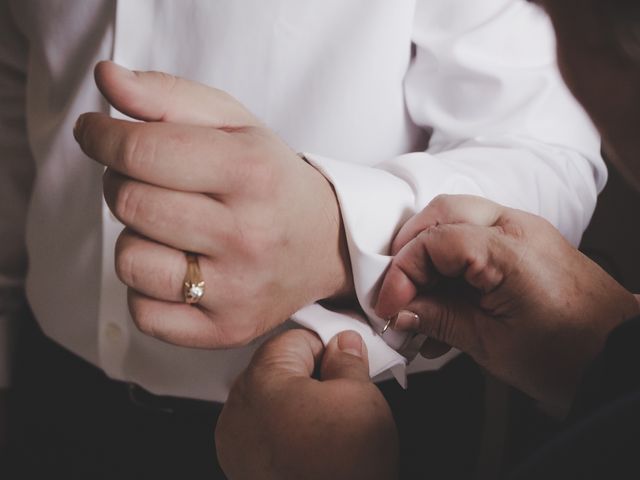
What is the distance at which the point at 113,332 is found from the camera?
683 millimetres

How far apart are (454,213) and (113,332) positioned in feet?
1.44

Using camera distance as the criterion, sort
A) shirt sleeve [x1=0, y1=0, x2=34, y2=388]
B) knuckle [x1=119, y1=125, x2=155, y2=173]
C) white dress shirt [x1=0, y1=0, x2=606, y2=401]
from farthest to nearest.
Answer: shirt sleeve [x1=0, y1=0, x2=34, y2=388] < white dress shirt [x1=0, y1=0, x2=606, y2=401] < knuckle [x1=119, y1=125, x2=155, y2=173]

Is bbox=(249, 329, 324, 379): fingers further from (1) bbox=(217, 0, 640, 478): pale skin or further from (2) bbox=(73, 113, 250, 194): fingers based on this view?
(2) bbox=(73, 113, 250, 194): fingers

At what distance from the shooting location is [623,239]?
1104 mm

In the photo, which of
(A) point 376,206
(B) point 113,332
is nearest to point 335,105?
(A) point 376,206

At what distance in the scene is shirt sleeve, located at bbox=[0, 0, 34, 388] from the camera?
2.40ft

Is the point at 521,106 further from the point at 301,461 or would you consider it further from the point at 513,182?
the point at 301,461

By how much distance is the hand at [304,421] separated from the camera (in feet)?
1.25

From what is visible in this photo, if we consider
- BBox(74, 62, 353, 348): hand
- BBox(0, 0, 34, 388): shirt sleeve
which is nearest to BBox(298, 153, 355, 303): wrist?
BBox(74, 62, 353, 348): hand

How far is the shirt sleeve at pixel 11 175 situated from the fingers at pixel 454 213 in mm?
554

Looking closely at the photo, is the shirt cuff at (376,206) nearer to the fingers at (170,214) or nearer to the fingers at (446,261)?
the fingers at (446,261)

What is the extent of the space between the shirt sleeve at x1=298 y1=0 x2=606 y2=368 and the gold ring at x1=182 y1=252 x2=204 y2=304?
Answer: 0.19 metres

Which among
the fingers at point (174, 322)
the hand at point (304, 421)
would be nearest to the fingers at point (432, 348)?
the hand at point (304, 421)

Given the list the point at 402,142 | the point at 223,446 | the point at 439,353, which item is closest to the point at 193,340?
the point at 223,446
